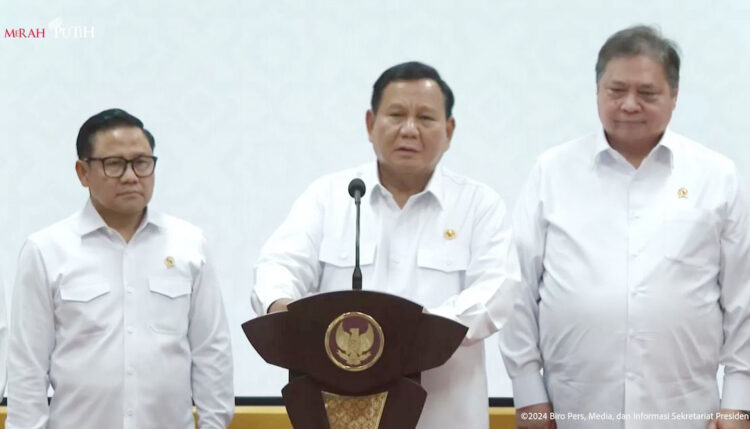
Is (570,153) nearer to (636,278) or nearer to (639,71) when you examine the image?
(639,71)

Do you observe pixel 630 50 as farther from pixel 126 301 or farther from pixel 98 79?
pixel 98 79

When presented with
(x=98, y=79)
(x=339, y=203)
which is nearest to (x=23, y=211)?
(x=98, y=79)

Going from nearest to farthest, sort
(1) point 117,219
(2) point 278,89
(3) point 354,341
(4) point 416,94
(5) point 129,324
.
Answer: (3) point 354,341, (4) point 416,94, (5) point 129,324, (1) point 117,219, (2) point 278,89

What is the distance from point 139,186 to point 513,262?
111 cm

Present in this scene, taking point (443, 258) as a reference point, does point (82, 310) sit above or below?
below

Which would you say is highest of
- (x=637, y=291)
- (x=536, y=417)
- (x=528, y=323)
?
(x=637, y=291)

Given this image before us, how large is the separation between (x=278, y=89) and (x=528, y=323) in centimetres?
124

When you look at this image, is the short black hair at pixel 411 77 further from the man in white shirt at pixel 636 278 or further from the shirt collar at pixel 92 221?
the shirt collar at pixel 92 221

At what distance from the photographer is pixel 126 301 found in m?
3.03

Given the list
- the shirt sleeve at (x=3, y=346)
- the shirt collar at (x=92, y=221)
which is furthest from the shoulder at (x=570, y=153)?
the shirt sleeve at (x=3, y=346)

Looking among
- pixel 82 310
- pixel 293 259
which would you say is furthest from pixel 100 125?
pixel 293 259

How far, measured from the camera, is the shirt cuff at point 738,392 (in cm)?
292

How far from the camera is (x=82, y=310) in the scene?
117 inches

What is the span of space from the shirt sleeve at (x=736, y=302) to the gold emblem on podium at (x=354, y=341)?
45.2 inches
